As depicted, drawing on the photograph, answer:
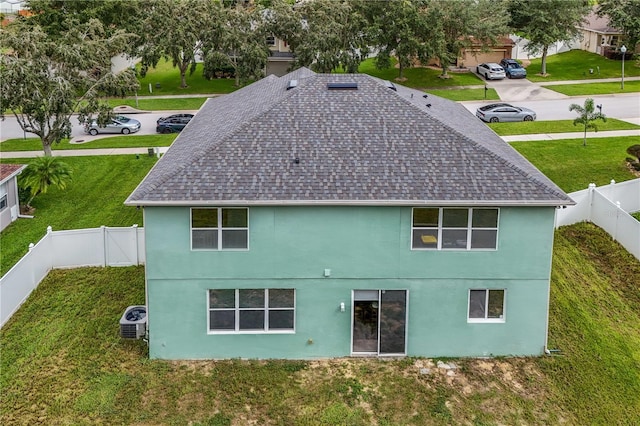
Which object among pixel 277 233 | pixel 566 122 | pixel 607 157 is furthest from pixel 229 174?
pixel 566 122

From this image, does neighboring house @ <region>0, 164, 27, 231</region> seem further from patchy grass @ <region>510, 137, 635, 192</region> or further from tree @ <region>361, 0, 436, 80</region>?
tree @ <region>361, 0, 436, 80</region>

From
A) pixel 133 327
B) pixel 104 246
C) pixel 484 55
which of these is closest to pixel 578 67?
pixel 484 55

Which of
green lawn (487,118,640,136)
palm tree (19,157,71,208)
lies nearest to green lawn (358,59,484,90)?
green lawn (487,118,640,136)

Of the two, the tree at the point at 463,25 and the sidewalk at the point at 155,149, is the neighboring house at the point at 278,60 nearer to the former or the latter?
the tree at the point at 463,25

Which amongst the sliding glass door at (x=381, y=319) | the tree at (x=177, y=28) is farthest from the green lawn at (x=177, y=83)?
the sliding glass door at (x=381, y=319)

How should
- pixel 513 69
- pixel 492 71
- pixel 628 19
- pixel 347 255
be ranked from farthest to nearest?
1. pixel 513 69
2. pixel 492 71
3. pixel 628 19
4. pixel 347 255

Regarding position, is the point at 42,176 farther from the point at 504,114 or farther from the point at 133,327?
the point at 504,114
